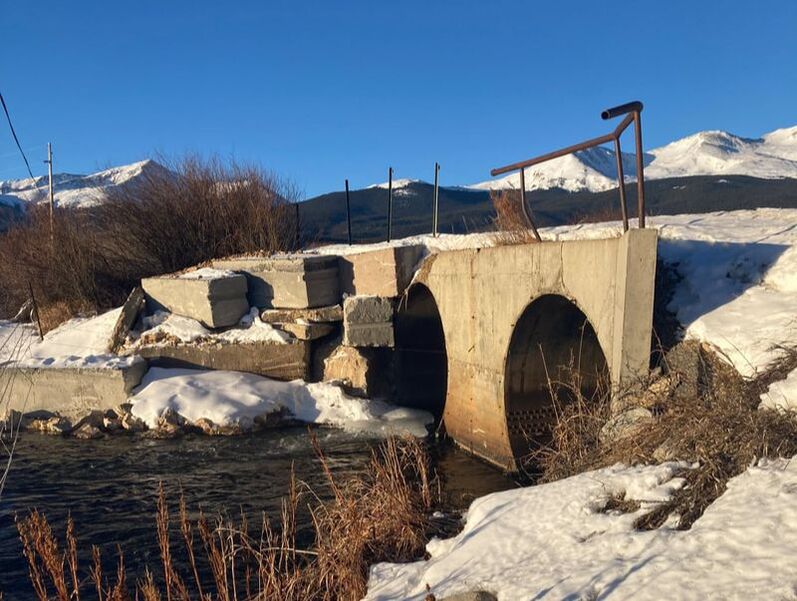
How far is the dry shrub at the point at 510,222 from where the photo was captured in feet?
26.6

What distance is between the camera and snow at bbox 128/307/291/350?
457 inches

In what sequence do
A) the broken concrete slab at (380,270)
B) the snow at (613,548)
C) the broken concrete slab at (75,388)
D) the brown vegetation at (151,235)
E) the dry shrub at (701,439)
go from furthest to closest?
the brown vegetation at (151,235) → the broken concrete slab at (75,388) → the broken concrete slab at (380,270) → the dry shrub at (701,439) → the snow at (613,548)

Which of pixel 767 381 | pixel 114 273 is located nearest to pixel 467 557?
pixel 767 381

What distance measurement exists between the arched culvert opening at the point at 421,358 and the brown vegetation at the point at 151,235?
5.22 meters

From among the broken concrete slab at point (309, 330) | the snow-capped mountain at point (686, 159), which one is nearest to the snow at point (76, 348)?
the broken concrete slab at point (309, 330)

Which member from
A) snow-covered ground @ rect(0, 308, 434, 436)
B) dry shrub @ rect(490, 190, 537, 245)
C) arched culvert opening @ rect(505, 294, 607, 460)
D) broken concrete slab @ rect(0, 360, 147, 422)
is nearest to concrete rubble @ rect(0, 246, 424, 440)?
broken concrete slab @ rect(0, 360, 147, 422)

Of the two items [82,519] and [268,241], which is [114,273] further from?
[82,519]

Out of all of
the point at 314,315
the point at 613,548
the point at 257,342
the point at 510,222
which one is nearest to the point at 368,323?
the point at 314,315

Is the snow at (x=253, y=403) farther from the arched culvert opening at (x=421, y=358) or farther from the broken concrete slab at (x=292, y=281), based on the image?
the broken concrete slab at (x=292, y=281)

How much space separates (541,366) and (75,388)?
745cm

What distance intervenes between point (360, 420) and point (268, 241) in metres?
6.14

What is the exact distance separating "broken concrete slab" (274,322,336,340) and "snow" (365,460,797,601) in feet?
24.3

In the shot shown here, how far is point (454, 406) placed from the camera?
9.45m

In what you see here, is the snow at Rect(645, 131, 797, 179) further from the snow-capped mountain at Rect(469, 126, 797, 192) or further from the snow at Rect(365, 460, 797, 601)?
the snow at Rect(365, 460, 797, 601)
